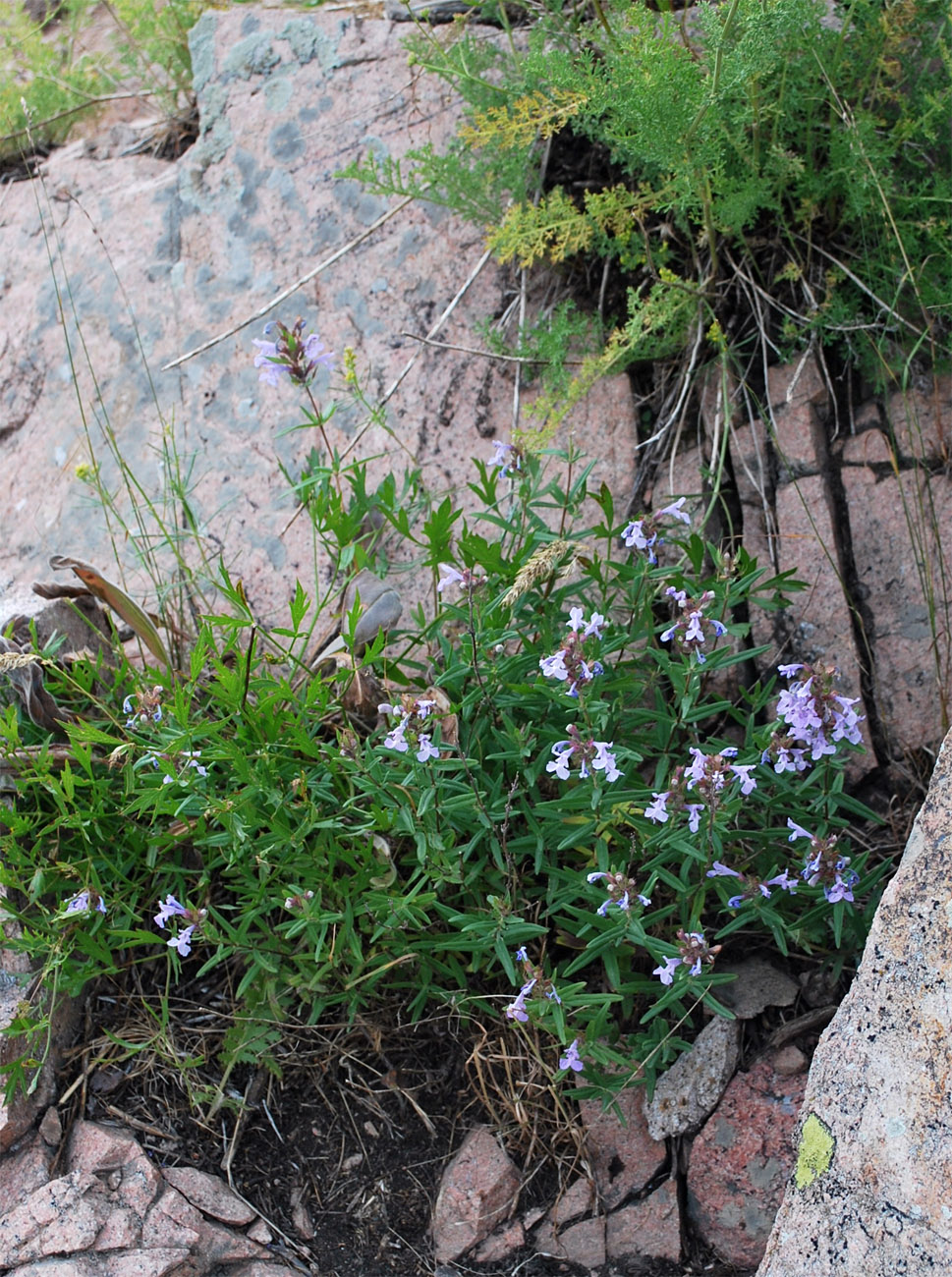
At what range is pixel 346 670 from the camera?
9.17 feet

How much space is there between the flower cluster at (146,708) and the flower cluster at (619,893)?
1.15 m

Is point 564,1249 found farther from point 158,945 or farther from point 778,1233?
point 158,945

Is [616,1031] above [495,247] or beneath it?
beneath

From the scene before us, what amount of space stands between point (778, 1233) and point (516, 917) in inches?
32.7

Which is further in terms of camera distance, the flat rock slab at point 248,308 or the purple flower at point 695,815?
the flat rock slab at point 248,308

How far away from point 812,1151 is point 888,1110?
0.52 ft

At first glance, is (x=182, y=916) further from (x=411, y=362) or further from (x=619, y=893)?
(x=411, y=362)

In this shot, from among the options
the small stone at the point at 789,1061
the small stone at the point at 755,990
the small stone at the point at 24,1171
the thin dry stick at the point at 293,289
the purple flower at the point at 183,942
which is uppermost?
the thin dry stick at the point at 293,289

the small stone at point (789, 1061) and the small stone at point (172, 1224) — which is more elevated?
the small stone at point (172, 1224)

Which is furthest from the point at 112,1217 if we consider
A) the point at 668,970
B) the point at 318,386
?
the point at 318,386

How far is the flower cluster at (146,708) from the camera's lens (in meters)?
2.75

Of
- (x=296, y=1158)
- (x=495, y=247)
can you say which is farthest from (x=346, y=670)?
(x=495, y=247)

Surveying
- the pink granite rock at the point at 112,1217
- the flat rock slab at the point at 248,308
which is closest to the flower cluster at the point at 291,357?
the flat rock slab at the point at 248,308

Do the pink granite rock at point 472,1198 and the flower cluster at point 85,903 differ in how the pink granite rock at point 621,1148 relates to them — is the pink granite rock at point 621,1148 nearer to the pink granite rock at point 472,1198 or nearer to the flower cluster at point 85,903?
the pink granite rock at point 472,1198
